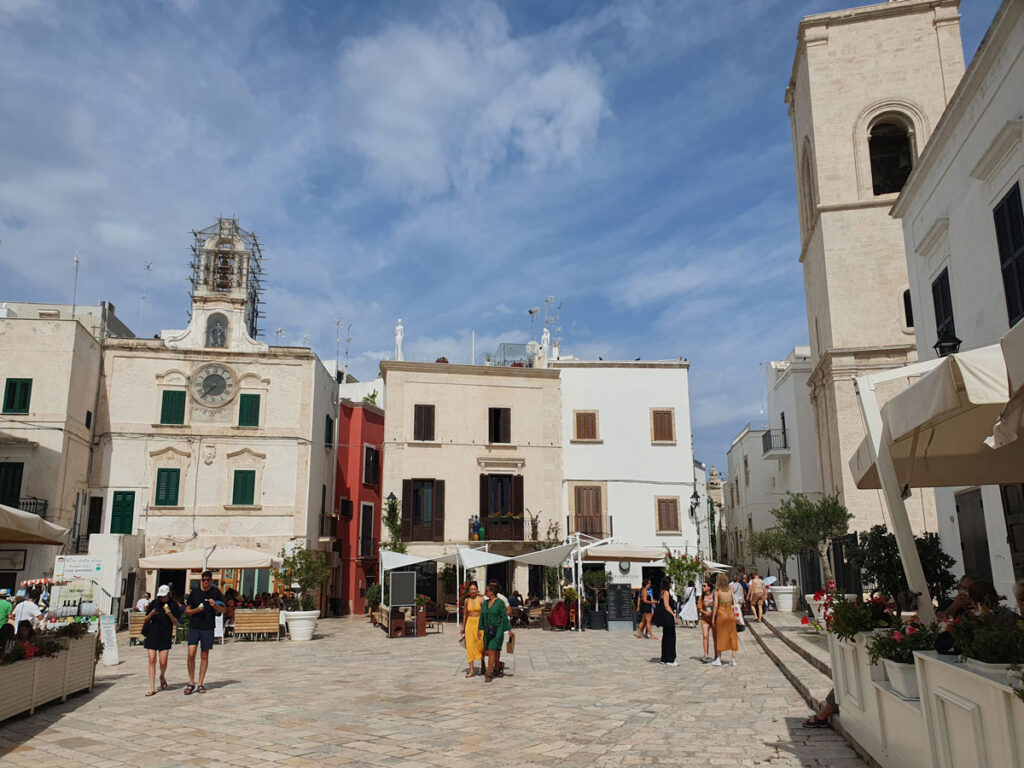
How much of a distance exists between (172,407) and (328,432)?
19.0 ft

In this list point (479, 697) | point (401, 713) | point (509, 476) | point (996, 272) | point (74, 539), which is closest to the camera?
point (401, 713)

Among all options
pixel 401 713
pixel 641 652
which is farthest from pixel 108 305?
pixel 401 713

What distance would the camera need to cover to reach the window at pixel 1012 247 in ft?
35.7

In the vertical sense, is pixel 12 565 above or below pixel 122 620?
above

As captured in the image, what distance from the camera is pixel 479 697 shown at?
1073 cm

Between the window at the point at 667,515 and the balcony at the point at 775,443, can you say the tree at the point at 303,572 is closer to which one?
the window at the point at 667,515

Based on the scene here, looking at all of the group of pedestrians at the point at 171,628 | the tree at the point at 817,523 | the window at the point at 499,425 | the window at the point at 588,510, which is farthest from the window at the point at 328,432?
the group of pedestrians at the point at 171,628

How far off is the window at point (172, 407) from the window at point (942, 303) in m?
23.5

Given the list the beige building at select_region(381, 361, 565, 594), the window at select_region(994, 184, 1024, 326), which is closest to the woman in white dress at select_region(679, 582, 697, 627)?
the beige building at select_region(381, 361, 565, 594)

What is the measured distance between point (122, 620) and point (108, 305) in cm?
1374

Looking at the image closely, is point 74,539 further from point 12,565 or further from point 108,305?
point 108,305

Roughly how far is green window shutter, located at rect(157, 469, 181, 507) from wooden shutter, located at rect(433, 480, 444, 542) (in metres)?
8.96

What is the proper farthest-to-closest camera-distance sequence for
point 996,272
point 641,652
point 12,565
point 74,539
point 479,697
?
point 74,539 → point 12,565 → point 641,652 → point 996,272 → point 479,697

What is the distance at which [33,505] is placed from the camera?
80.4 ft
